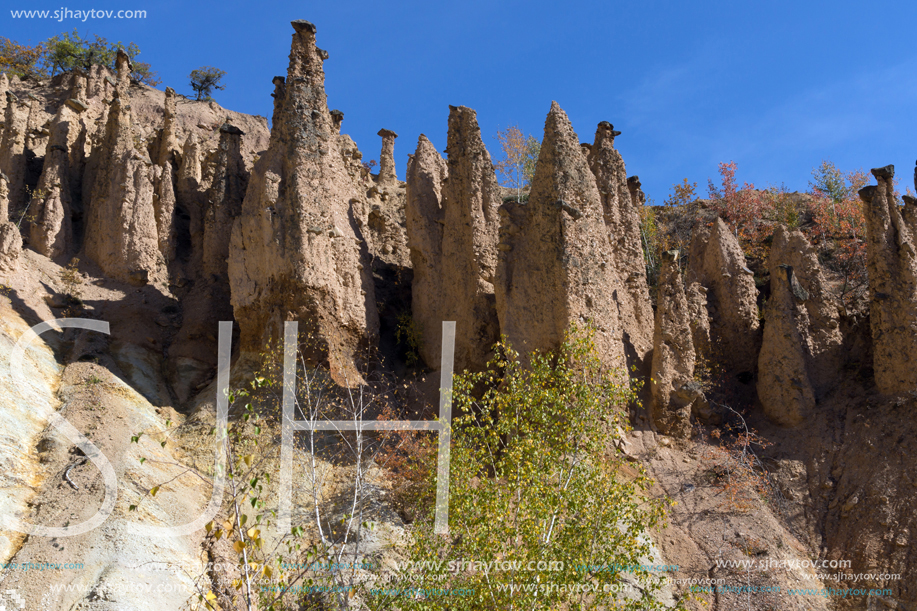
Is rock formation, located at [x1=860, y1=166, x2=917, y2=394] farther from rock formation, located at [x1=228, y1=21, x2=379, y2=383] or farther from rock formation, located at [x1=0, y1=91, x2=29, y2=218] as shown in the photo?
rock formation, located at [x1=0, y1=91, x2=29, y2=218]

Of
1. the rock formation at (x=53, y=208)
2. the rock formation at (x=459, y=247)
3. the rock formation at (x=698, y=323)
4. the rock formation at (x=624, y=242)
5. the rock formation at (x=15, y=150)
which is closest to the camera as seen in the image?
the rock formation at (x=698, y=323)

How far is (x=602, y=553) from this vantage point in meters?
11.0

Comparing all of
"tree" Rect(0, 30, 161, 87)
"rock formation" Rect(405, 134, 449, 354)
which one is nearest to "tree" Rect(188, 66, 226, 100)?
"tree" Rect(0, 30, 161, 87)

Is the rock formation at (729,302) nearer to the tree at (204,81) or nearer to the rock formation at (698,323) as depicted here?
the rock formation at (698,323)

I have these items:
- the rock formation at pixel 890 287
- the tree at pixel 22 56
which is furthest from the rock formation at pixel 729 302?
the tree at pixel 22 56

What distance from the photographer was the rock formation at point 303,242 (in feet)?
56.8

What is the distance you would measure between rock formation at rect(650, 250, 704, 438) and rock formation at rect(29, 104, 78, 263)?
16991 mm

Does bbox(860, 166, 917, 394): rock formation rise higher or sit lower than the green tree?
higher

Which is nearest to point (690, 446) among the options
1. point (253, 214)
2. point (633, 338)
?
point (633, 338)

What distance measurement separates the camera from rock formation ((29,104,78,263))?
68.3 ft

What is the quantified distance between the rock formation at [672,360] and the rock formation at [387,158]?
16691mm

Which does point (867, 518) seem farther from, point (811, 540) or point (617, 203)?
point (617, 203)

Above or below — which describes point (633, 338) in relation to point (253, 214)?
below

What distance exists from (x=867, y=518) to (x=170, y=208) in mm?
20347
